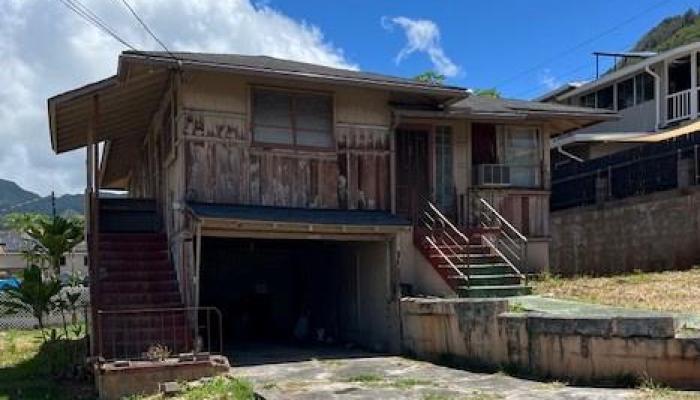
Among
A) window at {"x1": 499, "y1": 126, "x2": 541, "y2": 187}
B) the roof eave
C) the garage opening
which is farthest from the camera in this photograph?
window at {"x1": 499, "y1": 126, "x2": 541, "y2": 187}

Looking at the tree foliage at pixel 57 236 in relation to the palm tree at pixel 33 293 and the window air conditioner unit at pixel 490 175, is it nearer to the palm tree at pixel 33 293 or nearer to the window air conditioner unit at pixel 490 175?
the palm tree at pixel 33 293

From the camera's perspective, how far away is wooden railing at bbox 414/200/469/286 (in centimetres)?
1387

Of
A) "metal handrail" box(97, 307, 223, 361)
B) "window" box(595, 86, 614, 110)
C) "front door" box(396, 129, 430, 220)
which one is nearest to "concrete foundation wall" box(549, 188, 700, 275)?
"front door" box(396, 129, 430, 220)

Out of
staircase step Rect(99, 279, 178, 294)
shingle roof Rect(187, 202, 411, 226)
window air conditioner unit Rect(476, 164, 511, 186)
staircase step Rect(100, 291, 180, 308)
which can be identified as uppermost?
window air conditioner unit Rect(476, 164, 511, 186)

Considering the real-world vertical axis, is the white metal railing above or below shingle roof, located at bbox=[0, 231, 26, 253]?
above

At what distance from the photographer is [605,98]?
2886 cm

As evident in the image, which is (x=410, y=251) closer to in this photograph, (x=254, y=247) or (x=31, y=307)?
(x=254, y=247)

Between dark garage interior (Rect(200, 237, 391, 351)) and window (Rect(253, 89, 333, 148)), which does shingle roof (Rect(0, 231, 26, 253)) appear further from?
window (Rect(253, 89, 333, 148))

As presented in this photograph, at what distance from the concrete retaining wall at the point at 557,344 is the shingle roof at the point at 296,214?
194 centimetres

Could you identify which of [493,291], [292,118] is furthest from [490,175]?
[292,118]

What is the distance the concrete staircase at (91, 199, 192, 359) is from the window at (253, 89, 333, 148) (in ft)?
10.2

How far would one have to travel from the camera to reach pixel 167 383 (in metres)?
10.4

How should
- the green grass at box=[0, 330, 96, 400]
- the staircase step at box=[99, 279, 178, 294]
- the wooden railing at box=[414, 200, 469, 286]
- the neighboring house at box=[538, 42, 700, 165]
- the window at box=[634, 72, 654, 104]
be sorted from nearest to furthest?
1. the green grass at box=[0, 330, 96, 400]
2. the staircase step at box=[99, 279, 178, 294]
3. the wooden railing at box=[414, 200, 469, 286]
4. the neighboring house at box=[538, 42, 700, 165]
5. the window at box=[634, 72, 654, 104]

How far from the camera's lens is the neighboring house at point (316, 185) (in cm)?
1319
